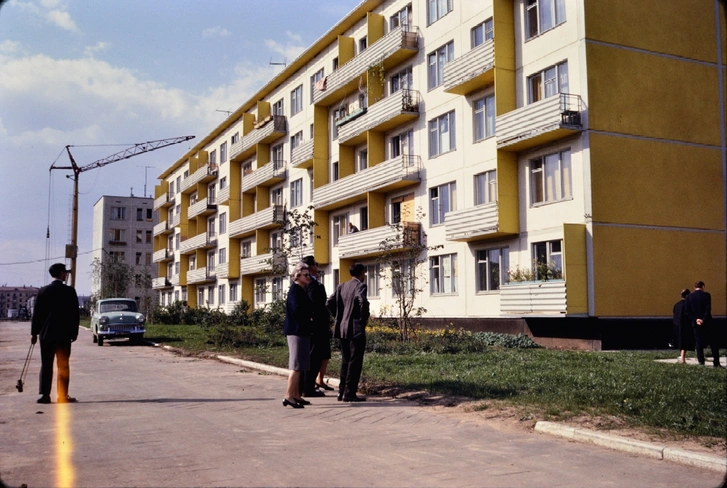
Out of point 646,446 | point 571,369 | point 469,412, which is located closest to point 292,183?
point 571,369

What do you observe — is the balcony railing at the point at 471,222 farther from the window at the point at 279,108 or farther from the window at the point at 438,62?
the window at the point at 279,108

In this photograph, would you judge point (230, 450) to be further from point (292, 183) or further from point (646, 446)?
point (292, 183)

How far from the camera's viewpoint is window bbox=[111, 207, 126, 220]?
325 ft

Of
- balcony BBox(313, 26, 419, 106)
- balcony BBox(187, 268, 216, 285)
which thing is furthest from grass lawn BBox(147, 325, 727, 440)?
balcony BBox(187, 268, 216, 285)

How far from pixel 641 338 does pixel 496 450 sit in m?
16.1

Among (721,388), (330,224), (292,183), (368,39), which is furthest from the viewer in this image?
(292,183)

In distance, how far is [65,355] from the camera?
10.9 m

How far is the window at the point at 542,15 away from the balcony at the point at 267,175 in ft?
73.9

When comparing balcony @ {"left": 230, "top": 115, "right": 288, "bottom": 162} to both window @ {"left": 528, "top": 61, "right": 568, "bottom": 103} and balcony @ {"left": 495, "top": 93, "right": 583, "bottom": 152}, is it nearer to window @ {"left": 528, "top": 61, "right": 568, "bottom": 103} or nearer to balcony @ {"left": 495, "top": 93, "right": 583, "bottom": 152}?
balcony @ {"left": 495, "top": 93, "right": 583, "bottom": 152}

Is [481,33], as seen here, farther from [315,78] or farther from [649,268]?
[315,78]

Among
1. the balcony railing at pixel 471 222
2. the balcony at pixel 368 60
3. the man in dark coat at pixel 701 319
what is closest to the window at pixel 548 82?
the balcony railing at pixel 471 222

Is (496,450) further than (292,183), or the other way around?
(292,183)

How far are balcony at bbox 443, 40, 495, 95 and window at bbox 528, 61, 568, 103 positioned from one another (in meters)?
1.57

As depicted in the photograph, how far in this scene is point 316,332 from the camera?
1112 centimetres
